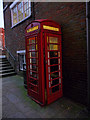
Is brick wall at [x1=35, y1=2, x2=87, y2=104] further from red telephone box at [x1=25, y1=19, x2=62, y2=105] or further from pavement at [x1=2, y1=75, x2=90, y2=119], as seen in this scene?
pavement at [x1=2, y1=75, x2=90, y2=119]

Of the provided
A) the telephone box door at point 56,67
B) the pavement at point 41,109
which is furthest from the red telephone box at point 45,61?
the pavement at point 41,109

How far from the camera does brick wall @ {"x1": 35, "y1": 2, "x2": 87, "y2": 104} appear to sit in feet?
9.80

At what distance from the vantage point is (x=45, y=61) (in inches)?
119

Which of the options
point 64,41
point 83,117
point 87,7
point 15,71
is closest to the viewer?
point 83,117

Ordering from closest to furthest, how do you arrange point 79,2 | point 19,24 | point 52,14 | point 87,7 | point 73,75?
point 87,7
point 79,2
point 73,75
point 52,14
point 19,24

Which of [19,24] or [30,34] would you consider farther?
[19,24]

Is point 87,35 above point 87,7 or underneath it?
underneath

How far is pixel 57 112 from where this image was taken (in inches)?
106

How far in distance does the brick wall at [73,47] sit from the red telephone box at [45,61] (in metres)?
0.27

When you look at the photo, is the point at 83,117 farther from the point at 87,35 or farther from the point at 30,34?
the point at 30,34

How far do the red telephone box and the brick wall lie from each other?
0.90 ft

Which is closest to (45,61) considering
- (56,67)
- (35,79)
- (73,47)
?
(56,67)

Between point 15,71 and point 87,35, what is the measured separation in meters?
6.56

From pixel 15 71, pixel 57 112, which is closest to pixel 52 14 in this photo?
pixel 57 112
